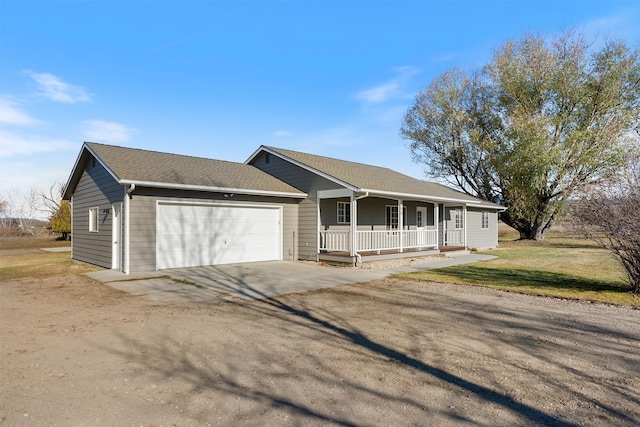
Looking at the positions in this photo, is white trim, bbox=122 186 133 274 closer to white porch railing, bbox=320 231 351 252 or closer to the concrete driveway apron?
the concrete driveway apron

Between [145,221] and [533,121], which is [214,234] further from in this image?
[533,121]

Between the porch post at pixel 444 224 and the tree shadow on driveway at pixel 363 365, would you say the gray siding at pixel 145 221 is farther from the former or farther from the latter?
the porch post at pixel 444 224

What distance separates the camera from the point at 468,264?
14977mm

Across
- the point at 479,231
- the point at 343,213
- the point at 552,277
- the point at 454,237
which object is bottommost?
the point at 552,277

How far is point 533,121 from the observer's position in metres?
24.4

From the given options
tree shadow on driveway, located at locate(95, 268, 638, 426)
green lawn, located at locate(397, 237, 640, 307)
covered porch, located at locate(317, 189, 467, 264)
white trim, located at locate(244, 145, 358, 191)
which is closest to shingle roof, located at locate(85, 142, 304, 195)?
white trim, located at locate(244, 145, 358, 191)

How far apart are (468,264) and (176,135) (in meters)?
15.3

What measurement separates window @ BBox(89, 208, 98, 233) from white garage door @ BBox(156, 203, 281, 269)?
11.5ft

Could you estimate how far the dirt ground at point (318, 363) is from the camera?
10.4 feet

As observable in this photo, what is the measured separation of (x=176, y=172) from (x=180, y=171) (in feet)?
0.95

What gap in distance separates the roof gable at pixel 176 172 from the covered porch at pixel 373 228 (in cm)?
194

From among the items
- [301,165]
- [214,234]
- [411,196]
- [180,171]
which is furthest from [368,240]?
[180,171]

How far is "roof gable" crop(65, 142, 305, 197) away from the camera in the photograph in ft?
37.9

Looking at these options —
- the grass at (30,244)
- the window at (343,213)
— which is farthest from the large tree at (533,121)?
the grass at (30,244)
